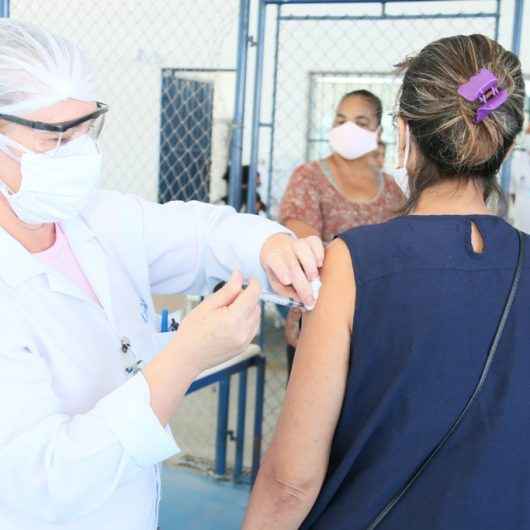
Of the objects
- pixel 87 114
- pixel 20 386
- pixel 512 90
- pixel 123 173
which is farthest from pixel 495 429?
pixel 123 173

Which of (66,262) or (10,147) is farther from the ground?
(10,147)

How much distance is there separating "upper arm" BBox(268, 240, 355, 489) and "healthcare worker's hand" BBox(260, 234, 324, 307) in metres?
0.03

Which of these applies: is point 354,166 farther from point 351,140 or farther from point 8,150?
point 8,150

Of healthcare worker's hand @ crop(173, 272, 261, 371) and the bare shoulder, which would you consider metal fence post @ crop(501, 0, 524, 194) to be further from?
healthcare worker's hand @ crop(173, 272, 261, 371)

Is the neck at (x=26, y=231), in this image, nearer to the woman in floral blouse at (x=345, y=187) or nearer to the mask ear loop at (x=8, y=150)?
the mask ear loop at (x=8, y=150)

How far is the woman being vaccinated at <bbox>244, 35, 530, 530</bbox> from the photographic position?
94 centimetres

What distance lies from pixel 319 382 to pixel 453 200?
344mm

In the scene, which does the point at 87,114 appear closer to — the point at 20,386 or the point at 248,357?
the point at 20,386

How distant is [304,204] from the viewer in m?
2.51

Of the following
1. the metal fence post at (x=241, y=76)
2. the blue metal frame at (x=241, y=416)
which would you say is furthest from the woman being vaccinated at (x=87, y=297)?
the metal fence post at (x=241, y=76)

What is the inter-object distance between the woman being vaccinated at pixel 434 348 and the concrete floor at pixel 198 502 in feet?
5.74

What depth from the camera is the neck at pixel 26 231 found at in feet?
3.36

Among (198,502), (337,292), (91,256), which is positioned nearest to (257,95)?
(198,502)

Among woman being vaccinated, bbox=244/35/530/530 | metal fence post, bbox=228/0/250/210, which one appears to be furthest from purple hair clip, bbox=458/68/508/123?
metal fence post, bbox=228/0/250/210
